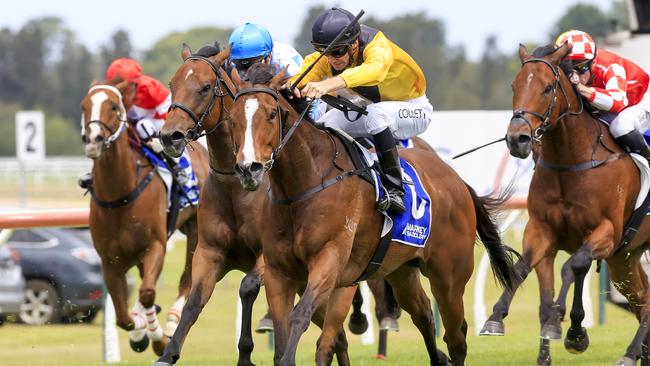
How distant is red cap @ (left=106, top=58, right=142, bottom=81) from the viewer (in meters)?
8.66

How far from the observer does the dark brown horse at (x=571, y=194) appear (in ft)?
22.7

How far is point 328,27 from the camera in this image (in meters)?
5.93

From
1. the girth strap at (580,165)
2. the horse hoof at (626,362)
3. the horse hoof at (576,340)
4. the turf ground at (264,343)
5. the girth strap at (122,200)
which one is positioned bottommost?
the turf ground at (264,343)

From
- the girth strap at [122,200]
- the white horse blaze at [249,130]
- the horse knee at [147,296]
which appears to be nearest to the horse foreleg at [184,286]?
the horse knee at [147,296]

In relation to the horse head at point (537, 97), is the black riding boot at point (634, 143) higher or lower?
lower

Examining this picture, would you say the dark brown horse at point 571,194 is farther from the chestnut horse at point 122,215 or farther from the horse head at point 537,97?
the chestnut horse at point 122,215

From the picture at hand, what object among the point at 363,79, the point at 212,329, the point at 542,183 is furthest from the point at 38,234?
the point at 363,79

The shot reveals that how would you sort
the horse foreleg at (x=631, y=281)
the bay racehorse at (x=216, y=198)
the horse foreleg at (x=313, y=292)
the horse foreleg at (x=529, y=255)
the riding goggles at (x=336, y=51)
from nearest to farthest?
the horse foreleg at (x=313, y=292) < the riding goggles at (x=336, y=51) < the bay racehorse at (x=216, y=198) < the horse foreleg at (x=529, y=255) < the horse foreleg at (x=631, y=281)

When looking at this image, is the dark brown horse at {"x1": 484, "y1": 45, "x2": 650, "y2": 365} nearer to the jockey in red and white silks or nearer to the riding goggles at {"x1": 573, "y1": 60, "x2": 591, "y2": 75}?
the jockey in red and white silks

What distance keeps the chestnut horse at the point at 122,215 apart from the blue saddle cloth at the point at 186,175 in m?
0.14

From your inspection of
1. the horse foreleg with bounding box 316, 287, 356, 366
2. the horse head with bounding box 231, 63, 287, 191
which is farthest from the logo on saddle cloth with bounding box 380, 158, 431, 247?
the horse head with bounding box 231, 63, 287, 191

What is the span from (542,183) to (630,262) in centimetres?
96

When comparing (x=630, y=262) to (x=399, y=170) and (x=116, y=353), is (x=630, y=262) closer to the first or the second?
(x=399, y=170)

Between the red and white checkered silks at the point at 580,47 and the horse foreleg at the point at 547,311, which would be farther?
the red and white checkered silks at the point at 580,47
